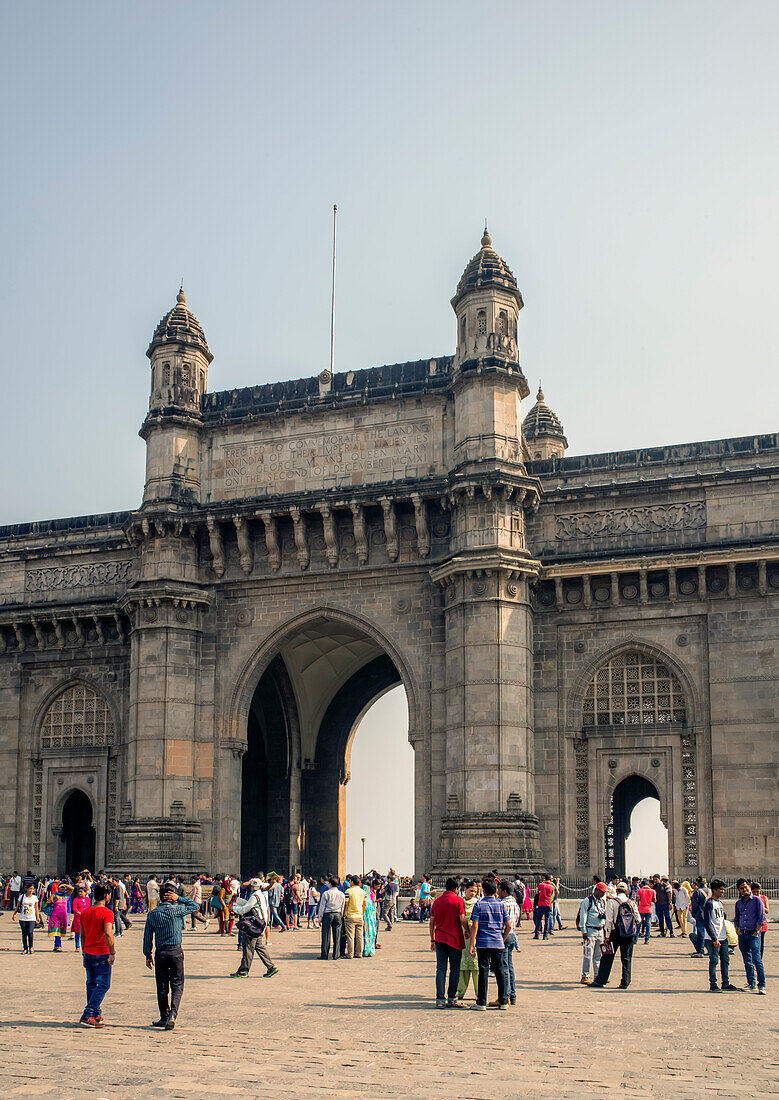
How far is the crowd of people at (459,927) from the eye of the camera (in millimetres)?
13367

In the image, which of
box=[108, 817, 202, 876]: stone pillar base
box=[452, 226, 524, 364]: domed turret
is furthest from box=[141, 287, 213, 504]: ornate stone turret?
box=[108, 817, 202, 876]: stone pillar base

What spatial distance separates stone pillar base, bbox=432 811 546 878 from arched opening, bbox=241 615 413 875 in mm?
9454

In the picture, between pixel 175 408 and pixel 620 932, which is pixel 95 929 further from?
pixel 175 408

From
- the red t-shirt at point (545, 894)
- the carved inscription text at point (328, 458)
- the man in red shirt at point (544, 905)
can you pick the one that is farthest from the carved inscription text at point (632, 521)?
the red t-shirt at point (545, 894)

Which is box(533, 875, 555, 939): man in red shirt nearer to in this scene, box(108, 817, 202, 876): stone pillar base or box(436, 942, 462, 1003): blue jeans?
box(436, 942, 462, 1003): blue jeans

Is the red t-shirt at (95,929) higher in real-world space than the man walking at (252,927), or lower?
higher

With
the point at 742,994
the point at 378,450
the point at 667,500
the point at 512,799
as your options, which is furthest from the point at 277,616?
the point at 742,994

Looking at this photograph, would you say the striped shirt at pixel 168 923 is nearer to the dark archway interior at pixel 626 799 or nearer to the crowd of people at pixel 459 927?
the crowd of people at pixel 459 927

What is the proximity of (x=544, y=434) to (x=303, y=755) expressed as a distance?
1628 centimetres

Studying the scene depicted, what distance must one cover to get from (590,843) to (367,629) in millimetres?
7704

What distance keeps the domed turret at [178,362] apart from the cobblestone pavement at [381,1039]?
64.7ft

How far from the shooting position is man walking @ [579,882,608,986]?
16.6 m

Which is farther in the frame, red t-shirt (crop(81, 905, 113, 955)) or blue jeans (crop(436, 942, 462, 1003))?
blue jeans (crop(436, 942, 462, 1003))

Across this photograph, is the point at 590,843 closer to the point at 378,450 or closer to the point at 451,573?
the point at 451,573
